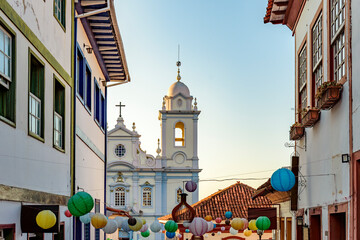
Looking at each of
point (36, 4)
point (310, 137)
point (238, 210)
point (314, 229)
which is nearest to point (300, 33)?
point (310, 137)

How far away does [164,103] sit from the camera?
5878 centimetres

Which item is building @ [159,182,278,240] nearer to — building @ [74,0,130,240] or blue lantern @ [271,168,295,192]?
building @ [74,0,130,240]

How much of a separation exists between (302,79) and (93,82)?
5.25 metres

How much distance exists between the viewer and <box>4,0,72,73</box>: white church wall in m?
8.83

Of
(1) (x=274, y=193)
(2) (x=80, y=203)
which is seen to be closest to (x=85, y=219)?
(2) (x=80, y=203)

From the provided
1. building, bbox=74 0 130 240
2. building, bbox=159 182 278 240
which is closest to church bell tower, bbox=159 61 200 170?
building, bbox=159 182 278 240

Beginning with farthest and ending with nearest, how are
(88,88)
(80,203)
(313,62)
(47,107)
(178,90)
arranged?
1. (178,90)
2. (88,88)
3. (313,62)
4. (47,107)
5. (80,203)

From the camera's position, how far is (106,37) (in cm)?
1577

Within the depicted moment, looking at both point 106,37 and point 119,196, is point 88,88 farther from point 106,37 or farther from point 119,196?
point 119,196

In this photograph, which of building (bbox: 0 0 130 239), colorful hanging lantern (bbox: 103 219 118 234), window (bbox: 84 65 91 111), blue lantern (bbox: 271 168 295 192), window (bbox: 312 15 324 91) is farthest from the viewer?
window (bbox: 84 65 91 111)

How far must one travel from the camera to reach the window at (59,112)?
11.2 metres

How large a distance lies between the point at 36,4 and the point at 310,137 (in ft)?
16.6

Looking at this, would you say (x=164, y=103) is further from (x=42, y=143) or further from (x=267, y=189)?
(x=42, y=143)

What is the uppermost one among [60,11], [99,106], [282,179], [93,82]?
[60,11]
